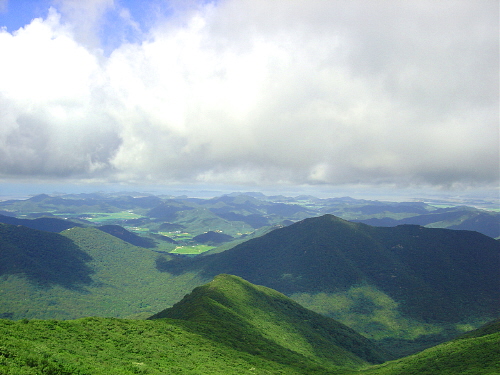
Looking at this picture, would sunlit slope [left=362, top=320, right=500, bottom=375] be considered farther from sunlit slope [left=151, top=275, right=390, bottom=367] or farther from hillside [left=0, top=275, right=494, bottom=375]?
sunlit slope [left=151, top=275, right=390, bottom=367]

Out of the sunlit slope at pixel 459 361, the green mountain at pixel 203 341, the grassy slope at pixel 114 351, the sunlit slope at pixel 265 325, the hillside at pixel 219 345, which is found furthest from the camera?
the sunlit slope at pixel 265 325

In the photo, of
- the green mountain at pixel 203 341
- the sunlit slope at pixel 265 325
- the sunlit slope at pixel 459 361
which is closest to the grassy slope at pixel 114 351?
the green mountain at pixel 203 341

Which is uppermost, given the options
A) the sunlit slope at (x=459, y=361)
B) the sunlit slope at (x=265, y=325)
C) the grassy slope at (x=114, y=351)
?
the grassy slope at (x=114, y=351)

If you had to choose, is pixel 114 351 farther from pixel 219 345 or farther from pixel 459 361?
pixel 459 361

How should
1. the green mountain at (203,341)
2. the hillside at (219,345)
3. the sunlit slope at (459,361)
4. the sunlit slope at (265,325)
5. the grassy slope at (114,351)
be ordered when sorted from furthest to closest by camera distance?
the sunlit slope at (265,325) → the sunlit slope at (459,361) → the hillside at (219,345) → the green mountain at (203,341) → the grassy slope at (114,351)

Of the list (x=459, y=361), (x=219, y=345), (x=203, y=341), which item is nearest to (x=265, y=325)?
(x=219, y=345)

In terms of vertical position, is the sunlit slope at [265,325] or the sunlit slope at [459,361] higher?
the sunlit slope at [459,361]

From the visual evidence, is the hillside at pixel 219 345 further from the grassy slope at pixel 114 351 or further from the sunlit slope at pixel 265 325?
the sunlit slope at pixel 265 325

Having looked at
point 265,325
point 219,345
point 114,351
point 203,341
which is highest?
point 114,351

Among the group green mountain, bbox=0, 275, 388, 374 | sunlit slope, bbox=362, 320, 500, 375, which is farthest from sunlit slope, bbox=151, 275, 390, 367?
sunlit slope, bbox=362, 320, 500, 375
